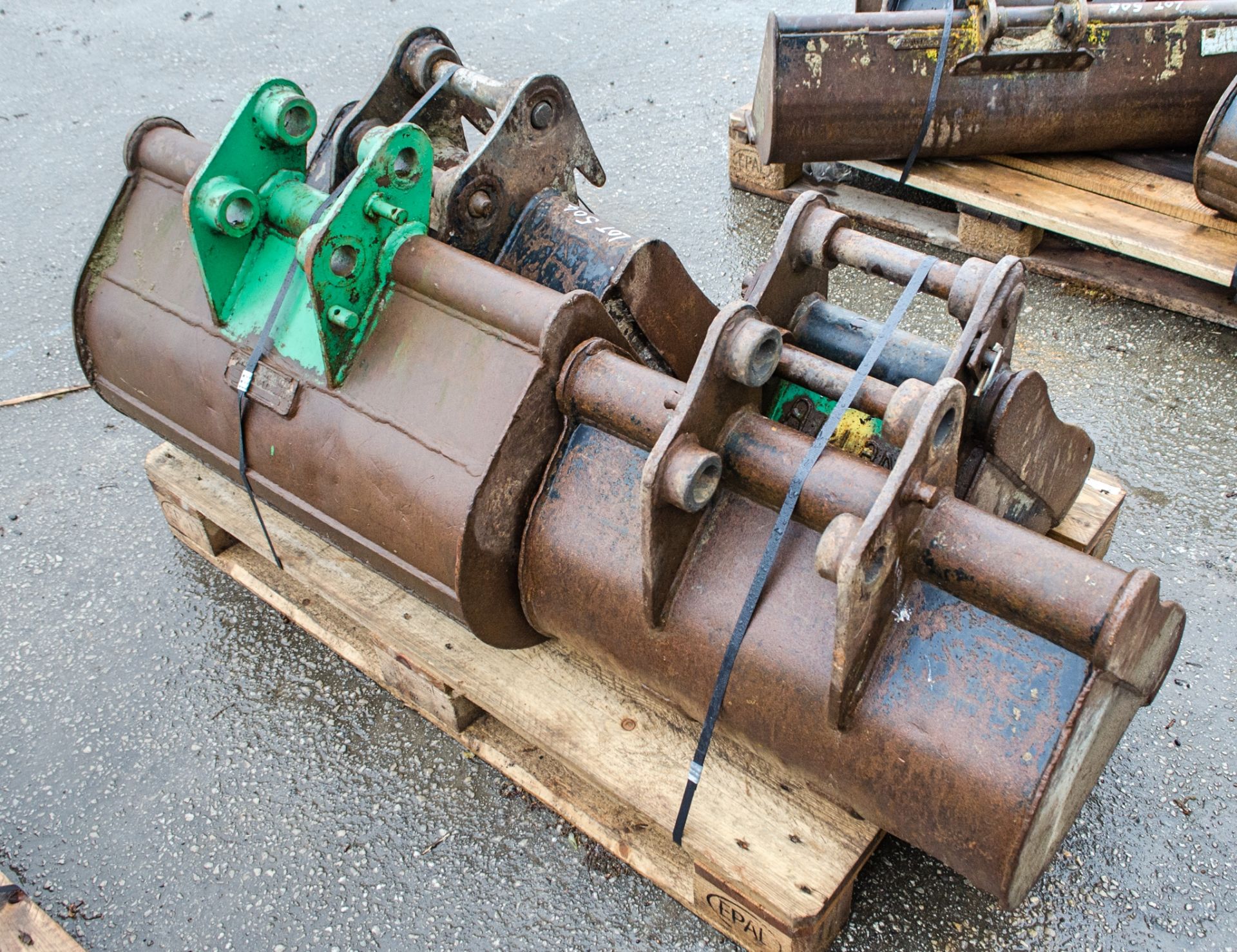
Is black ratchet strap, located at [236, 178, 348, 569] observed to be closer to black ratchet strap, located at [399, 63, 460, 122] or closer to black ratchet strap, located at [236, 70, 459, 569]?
black ratchet strap, located at [236, 70, 459, 569]

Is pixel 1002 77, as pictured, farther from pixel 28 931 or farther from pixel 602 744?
pixel 28 931

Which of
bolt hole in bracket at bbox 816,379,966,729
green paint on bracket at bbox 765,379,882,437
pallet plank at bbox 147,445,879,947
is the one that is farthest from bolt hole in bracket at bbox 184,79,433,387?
bolt hole in bracket at bbox 816,379,966,729

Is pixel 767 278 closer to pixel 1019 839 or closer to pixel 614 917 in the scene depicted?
pixel 1019 839

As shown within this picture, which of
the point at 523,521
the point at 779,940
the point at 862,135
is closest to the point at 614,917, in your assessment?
the point at 779,940

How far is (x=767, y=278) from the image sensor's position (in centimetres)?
200

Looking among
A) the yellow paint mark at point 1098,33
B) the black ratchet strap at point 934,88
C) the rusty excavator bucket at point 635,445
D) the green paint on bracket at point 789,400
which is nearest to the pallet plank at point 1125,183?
the black ratchet strap at point 934,88

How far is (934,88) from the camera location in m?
3.55

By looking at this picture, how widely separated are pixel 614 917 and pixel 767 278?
1.37 meters

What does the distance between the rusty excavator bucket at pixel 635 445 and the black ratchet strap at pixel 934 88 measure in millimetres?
1676

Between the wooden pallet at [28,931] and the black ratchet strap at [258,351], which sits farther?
the black ratchet strap at [258,351]

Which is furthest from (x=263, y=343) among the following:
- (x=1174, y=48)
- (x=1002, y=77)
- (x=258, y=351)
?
(x=1174, y=48)

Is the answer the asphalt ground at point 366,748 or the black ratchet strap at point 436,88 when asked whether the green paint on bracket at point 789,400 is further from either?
the black ratchet strap at point 436,88

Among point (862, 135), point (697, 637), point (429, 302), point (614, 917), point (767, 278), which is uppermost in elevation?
point (862, 135)

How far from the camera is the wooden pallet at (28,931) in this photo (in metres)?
2.00
